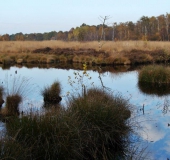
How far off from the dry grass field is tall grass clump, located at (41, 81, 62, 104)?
13.9m

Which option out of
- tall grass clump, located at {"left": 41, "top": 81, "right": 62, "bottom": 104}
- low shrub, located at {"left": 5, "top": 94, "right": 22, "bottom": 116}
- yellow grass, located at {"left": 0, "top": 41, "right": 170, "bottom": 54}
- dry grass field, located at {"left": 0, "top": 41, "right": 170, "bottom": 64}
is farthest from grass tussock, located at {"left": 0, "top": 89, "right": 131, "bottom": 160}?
yellow grass, located at {"left": 0, "top": 41, "right": 170, "bottom": 54}

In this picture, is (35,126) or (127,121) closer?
(35,126)

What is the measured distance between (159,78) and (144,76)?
2.47ft

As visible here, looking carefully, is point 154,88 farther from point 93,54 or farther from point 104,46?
point 104,46

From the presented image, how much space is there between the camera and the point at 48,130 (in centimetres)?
459

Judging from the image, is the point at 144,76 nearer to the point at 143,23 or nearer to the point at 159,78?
the point at 159,78

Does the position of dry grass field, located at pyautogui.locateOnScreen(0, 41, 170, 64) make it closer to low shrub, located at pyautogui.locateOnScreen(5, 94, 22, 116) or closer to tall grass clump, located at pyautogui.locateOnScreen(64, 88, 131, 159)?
low shrub, located at pyautogui.locateOnScreen(5, 94, 22, 116)

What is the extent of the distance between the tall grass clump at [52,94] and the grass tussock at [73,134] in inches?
144

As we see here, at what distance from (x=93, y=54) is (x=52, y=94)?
1842 centimetres

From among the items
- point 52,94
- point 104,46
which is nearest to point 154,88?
point 52,94

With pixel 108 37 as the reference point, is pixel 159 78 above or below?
below

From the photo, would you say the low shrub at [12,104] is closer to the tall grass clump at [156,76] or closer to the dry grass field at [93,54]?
the tall grass clump at [156,76]

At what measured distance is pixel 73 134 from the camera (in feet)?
14.9

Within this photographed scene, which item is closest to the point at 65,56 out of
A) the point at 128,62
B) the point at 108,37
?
the point at 128,62
